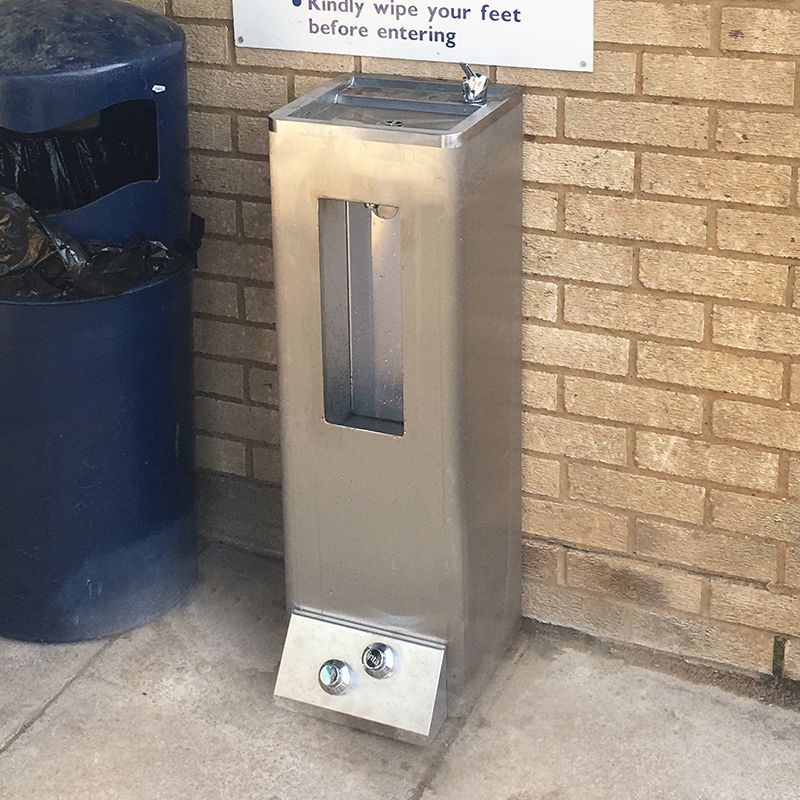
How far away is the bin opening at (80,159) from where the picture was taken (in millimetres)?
3080

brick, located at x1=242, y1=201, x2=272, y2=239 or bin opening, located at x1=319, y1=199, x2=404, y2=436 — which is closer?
bin opening, located at x1=319, y1=199, x2=404, y2=436

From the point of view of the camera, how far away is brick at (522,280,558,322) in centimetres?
300

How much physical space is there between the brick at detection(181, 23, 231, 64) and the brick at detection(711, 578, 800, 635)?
1.66m

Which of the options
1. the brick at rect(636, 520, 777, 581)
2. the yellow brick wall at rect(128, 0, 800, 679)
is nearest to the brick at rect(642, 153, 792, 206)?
the yellow brick wall at rect(128, 0, 800, 679)

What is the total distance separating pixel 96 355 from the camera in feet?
9.86

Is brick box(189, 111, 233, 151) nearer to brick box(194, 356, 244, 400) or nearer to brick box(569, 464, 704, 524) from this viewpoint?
brick box(194, 356, 244, 400)

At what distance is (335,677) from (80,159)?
1.30 m

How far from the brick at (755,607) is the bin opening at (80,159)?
5.24 ft

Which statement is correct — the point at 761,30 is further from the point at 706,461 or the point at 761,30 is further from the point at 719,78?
the point at 706,461

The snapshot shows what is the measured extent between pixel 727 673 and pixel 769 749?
269 millimetres

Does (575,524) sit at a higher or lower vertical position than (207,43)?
lower

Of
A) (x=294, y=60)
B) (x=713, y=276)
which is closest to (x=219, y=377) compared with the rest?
(x=294, y=60)

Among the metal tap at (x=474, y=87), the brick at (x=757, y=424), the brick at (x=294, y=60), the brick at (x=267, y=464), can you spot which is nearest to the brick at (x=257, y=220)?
the brick at (x=294, y=60)

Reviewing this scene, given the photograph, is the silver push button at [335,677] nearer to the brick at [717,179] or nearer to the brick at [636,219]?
the brick at [636,219]
